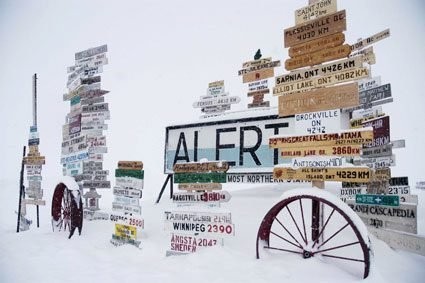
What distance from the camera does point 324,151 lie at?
14.4ft

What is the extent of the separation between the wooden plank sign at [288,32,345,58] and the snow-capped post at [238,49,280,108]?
215 inches

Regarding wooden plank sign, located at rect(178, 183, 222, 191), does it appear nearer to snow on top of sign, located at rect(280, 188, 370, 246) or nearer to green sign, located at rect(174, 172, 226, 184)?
green sign, located at rect(174, 172, 226, 184)

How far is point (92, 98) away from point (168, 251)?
525cm

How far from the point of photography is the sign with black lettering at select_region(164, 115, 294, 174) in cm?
722

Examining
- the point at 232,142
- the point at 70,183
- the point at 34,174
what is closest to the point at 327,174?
the point at 232,142

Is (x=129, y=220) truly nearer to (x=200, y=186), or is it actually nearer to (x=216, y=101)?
(x=200, y=186)

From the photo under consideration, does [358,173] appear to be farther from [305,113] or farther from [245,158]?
[245,158]

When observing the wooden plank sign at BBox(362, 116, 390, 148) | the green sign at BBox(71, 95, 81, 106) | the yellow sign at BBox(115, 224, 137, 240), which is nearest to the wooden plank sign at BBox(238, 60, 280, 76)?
the wooden plank sign at BBox(362, 116, 390, 148)

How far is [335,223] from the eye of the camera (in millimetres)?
5613

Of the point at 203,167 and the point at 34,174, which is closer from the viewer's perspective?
the point at 203,167

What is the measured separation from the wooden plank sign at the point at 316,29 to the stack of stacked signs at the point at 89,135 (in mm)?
5467

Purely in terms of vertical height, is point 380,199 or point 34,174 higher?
point 34,174

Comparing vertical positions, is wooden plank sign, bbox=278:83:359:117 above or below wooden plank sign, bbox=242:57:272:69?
below

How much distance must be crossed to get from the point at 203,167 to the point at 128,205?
5.90 feet
